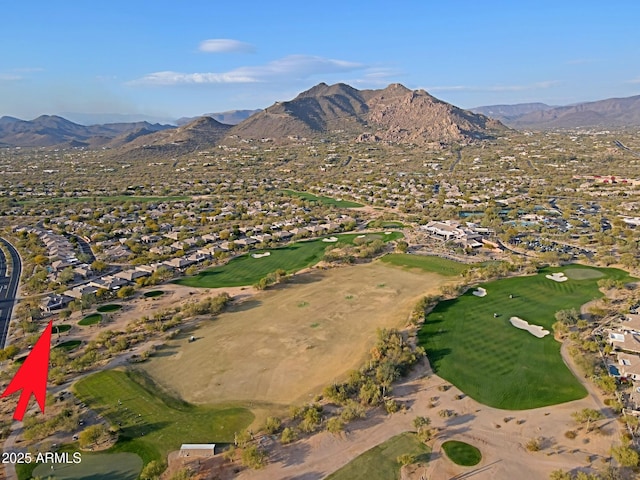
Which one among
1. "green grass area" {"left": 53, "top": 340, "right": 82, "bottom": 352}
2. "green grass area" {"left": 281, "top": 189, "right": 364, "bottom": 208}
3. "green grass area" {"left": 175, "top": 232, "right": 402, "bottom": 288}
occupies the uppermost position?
"green grass area" {"left": 281, "top": 189, "right": 364, "bottom": 208}

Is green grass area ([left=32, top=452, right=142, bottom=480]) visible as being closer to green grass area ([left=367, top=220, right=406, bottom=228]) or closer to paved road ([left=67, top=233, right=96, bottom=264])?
paved road ([left=67, top=233, right=96, bottom=264])

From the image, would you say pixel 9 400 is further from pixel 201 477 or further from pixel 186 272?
pixel 186 272

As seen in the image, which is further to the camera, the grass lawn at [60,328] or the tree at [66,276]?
the tree at [66,276]

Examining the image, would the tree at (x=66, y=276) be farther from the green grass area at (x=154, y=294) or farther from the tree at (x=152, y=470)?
the tree at (x=152, y=470)

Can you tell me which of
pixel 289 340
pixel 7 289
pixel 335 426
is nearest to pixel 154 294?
pixel 7 289

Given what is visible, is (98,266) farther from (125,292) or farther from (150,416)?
(150,416)

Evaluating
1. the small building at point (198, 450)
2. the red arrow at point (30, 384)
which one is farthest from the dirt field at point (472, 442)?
the red arrow at point (30, 384)

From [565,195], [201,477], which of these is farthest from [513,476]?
[565,195]

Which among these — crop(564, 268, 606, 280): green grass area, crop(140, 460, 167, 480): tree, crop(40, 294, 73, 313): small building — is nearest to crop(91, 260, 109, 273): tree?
crop(40, 294, 73, 313): small building
